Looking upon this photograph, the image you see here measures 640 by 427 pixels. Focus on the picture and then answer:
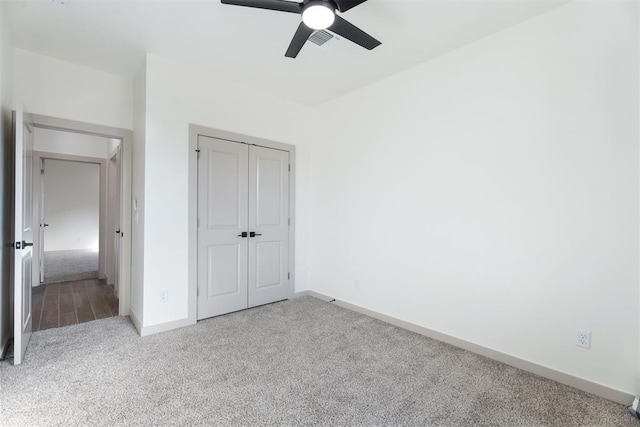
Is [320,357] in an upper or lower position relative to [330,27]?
lower

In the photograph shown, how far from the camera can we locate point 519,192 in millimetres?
2422

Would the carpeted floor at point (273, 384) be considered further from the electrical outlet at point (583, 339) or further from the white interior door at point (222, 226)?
the white interior door at point (222, 226)

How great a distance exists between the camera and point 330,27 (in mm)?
1997

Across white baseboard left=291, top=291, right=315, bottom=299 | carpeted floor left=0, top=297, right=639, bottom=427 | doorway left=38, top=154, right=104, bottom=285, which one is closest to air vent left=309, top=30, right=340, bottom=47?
carpeted floor left=0, top=297, right=639, bottom=427

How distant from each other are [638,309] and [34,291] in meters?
6.68

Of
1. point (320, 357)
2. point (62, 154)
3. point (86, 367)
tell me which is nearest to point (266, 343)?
point (320, 357)

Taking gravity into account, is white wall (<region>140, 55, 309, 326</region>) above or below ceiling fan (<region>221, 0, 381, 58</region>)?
below

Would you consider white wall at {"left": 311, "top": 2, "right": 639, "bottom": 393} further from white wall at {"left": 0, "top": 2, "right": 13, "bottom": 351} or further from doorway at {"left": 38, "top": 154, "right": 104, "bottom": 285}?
doorway at {"left": 38, "top": 154, "right": 104, "bottom": 285}

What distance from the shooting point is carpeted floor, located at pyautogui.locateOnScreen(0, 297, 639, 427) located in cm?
182

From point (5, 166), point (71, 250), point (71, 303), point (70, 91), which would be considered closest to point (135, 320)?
point (71, 303)

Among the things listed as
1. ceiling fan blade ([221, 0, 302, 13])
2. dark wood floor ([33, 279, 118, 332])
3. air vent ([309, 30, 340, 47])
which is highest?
air vent ([309, 30, 340, 47])

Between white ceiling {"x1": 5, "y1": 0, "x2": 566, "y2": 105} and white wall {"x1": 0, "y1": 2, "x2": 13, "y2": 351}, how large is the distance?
0.24 meters

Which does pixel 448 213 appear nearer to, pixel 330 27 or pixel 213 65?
pixel 330 27

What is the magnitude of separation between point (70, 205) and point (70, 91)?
711cm
